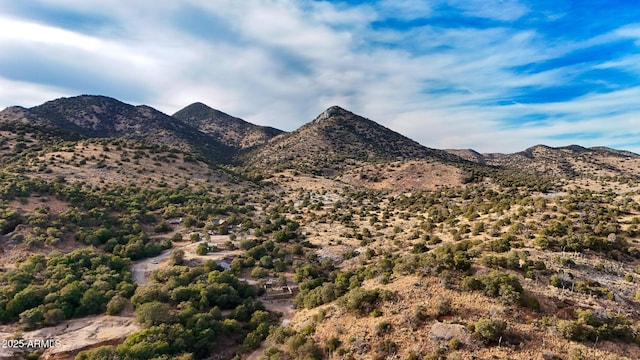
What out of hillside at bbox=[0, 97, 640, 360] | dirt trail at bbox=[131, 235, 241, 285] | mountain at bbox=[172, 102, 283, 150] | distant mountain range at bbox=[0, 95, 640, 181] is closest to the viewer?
hillside at bbox=[0, 97, 640, 360]

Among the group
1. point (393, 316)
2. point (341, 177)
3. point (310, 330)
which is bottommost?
point (310, 330)

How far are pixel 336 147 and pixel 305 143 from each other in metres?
13.6

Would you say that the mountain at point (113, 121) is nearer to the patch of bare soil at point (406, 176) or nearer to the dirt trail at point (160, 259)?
the patch of bare soil at point (406, 176)

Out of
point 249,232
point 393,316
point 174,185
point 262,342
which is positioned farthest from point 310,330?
point 174,185

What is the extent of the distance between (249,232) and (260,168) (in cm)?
6934

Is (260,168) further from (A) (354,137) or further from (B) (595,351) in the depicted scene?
(B) (595,351)

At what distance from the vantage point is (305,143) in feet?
429

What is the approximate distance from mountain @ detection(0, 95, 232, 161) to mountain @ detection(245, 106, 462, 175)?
94.1 ft

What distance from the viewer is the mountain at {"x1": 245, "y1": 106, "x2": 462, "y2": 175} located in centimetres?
11225

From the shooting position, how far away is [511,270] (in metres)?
24.3

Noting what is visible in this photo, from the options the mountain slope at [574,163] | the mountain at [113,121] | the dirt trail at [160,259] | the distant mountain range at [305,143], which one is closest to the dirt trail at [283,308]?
A: the dirt trail at [160,259]

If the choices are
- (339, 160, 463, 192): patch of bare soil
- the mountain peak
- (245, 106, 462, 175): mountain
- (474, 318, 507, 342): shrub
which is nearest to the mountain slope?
(245, 106, 462, 175): mountain

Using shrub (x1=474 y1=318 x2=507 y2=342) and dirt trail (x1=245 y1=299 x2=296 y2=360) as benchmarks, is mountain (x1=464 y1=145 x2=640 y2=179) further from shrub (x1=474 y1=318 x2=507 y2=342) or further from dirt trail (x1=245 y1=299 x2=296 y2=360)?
dirt trail (x1=245 y1=299 x2=296 y2=360)

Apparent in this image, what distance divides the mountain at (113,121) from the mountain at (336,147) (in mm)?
28670
